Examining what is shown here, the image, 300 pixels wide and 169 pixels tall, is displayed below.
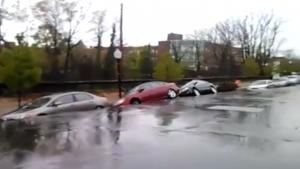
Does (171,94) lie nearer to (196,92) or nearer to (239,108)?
(196,92)

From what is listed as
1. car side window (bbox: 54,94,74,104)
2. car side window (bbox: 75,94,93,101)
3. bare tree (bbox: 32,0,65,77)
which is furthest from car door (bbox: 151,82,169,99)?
bare tree (bbox: 32,0,65,77)

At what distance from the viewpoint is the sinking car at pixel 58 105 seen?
19938 mm

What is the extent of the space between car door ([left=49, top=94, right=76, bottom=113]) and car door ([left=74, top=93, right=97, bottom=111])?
0.22 metres

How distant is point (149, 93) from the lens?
26766 millimetres

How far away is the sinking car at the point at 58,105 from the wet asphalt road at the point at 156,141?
2993 mm

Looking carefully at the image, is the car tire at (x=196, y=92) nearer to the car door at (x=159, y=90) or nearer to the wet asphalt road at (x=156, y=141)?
the car door at (x=159, y=90)

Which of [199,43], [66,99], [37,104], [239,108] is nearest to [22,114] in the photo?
[37,104]

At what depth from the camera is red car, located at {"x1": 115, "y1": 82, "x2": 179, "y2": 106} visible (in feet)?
86.0

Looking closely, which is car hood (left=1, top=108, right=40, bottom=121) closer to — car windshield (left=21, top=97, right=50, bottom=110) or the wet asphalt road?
car windshield (left=21, top=97, right=50, bottom=110)

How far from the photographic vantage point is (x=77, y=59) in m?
53.9

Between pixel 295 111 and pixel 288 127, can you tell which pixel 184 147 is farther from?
pixel 295 111

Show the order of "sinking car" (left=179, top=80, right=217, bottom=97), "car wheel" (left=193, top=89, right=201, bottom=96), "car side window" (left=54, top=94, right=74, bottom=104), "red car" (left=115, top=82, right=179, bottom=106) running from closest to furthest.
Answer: "car side window" (left=54, top=94, right=74, bottom=104), "red car" (left=115, top=82, right=179, bottom=106), "sinking car" (left=179, top=80, right=217, bottom=97), "car wheel" (left=193, top=89, right=201, bottom=96)

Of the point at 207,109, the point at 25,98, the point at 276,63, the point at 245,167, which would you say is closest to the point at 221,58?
the point at 276,63

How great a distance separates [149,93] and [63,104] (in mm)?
7149
